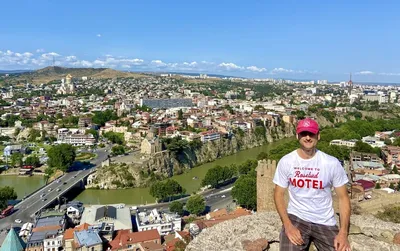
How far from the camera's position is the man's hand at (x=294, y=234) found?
1744 millimetres

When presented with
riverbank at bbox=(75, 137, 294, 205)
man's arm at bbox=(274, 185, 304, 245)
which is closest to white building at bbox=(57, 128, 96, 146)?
riverbank at bbox=(75, 137, 294, 205)

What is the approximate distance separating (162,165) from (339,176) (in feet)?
52.2

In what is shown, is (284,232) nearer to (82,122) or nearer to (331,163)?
(331,163)

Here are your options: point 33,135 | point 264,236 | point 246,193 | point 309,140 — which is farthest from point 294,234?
point 33,135

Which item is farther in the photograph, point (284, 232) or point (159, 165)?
point (159, 165)

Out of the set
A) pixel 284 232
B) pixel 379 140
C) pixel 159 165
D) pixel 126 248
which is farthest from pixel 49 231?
pixel 379 140

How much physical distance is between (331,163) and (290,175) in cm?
18

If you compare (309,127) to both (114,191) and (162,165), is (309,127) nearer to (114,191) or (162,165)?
(114,191)

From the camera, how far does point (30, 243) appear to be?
A: 8.87 meters

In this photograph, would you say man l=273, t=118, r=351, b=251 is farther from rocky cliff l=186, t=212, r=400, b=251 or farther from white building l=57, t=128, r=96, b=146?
white building l=57, t=128, r=96, b=146

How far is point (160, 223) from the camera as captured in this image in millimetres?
10047

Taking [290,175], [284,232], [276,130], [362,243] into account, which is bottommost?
[276,130]

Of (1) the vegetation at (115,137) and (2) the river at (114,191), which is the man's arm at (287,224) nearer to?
(2) the river at (114,191)

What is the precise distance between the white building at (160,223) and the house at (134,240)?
30.0 inches
